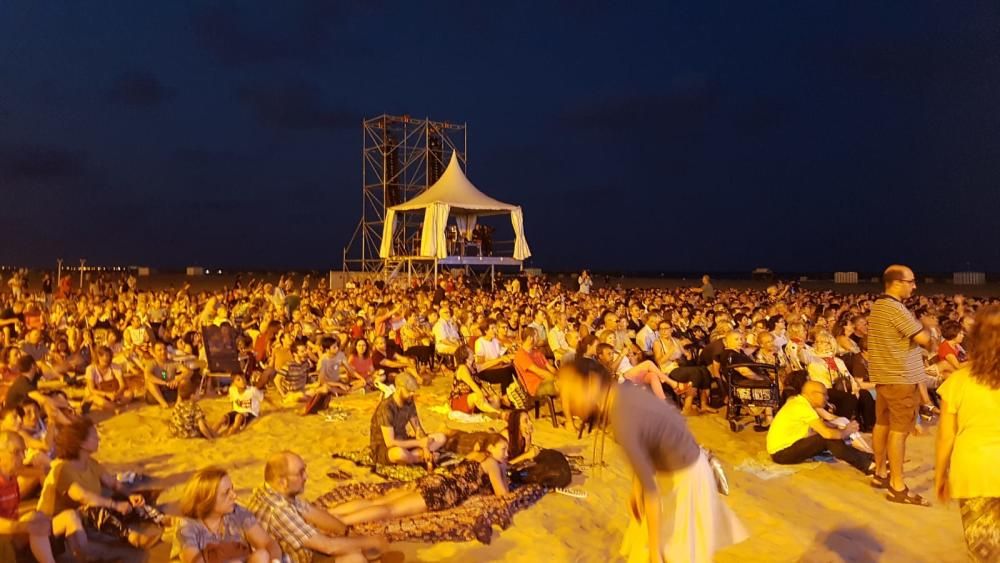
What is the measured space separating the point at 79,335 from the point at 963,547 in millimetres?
11023

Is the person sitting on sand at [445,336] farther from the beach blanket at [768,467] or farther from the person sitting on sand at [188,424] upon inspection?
the beach blanket at [768,467]

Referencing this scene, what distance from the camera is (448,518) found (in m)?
4.91

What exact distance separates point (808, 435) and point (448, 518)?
3.41 m

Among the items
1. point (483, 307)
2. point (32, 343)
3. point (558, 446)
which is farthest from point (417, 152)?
point (558, 446)

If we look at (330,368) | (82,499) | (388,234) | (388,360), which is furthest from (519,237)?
(82,499)

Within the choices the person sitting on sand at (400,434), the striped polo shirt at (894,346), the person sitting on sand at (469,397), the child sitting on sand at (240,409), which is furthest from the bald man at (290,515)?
the person sitting on sand at (469,397)

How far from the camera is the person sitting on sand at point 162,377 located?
8.50 metres

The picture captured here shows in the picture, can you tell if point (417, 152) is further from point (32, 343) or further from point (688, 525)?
point (688, 525)

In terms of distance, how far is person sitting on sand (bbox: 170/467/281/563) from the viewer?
321 cm

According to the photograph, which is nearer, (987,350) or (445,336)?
(987,350)

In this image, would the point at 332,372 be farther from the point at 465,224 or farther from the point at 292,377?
the point at 465,224

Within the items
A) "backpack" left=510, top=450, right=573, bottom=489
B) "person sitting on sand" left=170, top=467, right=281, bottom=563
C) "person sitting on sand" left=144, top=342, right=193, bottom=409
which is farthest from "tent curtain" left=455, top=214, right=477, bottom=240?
"person sitting on sand" left=170, top=467, right=281, bottom=563

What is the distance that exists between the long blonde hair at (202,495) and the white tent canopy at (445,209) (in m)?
16.6

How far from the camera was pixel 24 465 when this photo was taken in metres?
4.81
